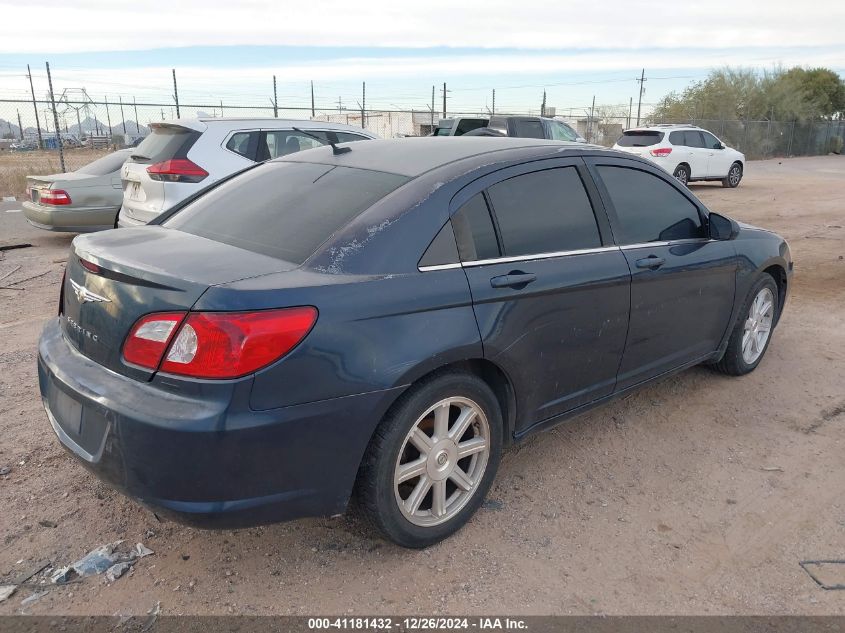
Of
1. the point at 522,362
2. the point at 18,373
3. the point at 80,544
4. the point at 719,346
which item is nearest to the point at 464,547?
the point at 522,362

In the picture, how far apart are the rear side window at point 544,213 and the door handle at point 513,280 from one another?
121 mm

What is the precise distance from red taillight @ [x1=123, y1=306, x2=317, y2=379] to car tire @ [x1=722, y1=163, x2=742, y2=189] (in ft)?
62.7

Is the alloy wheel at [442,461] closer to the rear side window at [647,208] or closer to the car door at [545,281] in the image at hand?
the car door at [545,281]

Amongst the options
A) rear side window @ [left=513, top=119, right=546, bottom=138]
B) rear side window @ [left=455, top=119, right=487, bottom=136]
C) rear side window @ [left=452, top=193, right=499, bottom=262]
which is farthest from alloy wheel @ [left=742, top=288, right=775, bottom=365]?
rear side window @ [left=455, top=119, right=487, bottom=136]

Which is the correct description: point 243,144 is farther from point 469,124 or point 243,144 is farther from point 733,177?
point 733,177

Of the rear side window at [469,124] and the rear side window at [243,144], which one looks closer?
the rear side window at [243,144]

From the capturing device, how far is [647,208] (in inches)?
151

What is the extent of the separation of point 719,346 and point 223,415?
3.35 m

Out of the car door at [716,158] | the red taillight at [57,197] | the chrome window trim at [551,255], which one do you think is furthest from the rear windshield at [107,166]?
the car door at [716,158]

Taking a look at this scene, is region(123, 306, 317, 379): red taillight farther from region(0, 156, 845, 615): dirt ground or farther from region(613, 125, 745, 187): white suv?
region(613, 125, 745, 187): white suv

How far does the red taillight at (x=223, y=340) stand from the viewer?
2.27 metres

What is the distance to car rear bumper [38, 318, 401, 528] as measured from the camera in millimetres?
2250

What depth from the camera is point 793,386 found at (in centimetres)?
465

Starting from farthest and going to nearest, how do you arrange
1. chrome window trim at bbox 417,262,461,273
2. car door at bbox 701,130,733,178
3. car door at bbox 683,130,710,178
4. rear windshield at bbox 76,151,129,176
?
car door at bbox 701,130,733,178
car door at bbox 683,130,710,178
rear windshield at bbox 76,151,129,176
chrome window trim at bbox 417,262,461,273
